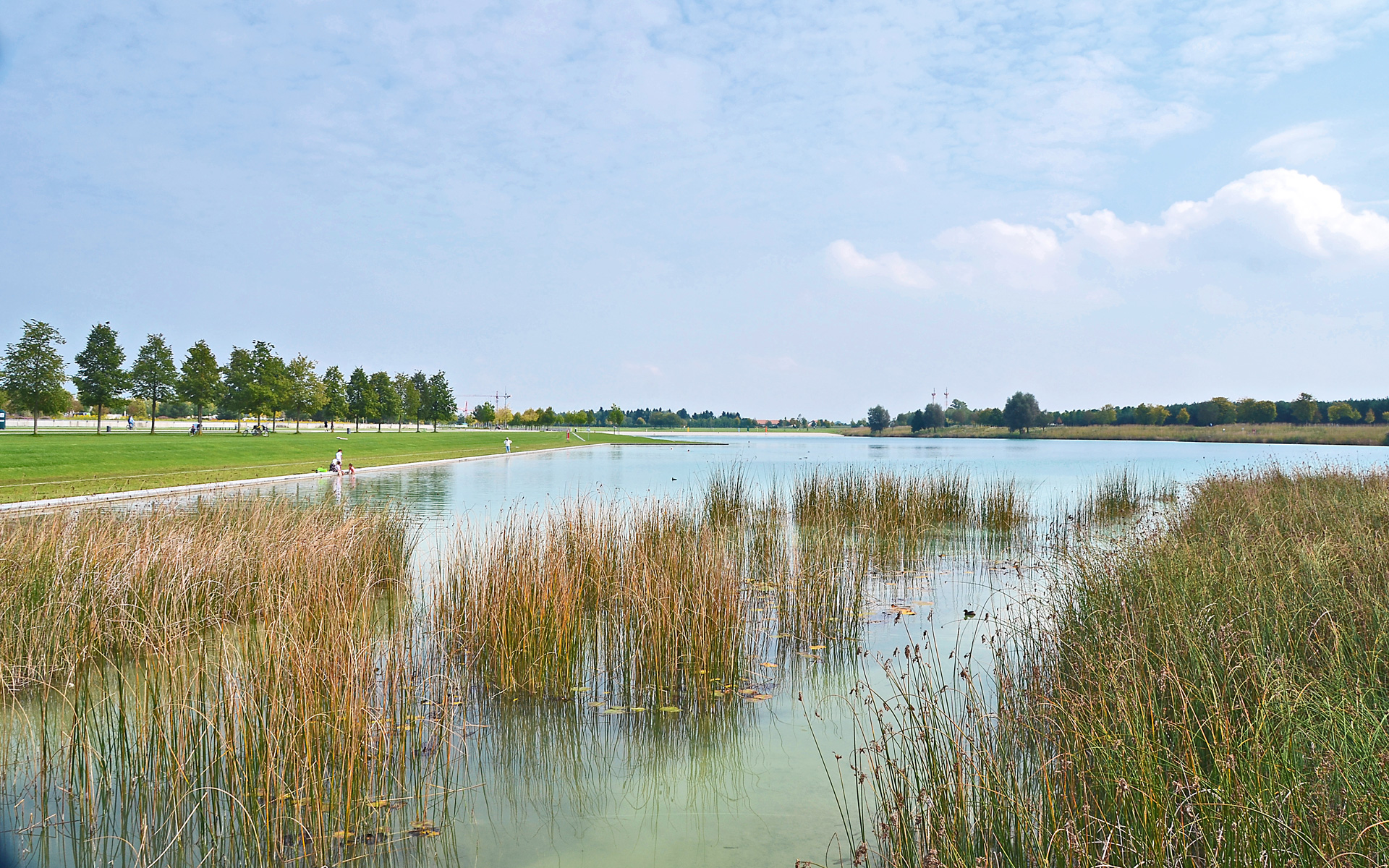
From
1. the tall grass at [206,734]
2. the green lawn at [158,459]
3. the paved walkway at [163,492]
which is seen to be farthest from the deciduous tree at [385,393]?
the tall grass at [206,734]

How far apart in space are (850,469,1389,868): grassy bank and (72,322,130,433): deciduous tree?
4917cm

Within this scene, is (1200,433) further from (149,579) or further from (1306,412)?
(149,579)

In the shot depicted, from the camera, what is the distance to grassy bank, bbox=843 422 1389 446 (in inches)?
2552

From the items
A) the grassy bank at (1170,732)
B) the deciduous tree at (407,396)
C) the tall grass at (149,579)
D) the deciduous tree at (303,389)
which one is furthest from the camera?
the deciduous tree at (407,396)

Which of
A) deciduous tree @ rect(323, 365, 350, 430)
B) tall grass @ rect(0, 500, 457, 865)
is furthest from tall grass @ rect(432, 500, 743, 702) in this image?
deciduous tree @ rect(323, 365, 350, 430)

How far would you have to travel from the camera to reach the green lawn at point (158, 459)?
52.9ft

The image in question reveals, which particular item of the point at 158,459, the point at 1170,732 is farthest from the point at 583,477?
the point at 1170,732

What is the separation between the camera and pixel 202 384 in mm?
49500

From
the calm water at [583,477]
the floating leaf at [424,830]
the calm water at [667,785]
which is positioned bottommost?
the calm water at [667,785]

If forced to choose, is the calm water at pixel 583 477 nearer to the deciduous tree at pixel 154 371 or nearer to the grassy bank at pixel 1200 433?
the deciduous tree at pixel 154 371

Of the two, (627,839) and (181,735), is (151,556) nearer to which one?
(181,735)

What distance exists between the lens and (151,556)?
5969mm

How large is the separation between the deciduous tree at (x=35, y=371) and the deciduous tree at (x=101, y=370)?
2913mm

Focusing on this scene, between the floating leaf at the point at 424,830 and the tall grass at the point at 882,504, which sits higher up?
the tall grass at the point at 882,504
